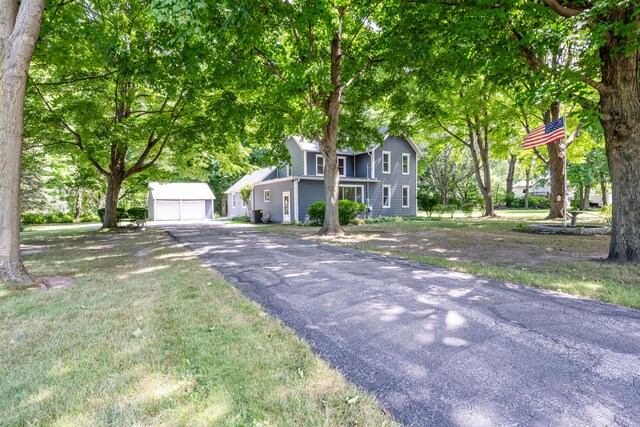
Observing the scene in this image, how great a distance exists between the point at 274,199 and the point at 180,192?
52.4 ft

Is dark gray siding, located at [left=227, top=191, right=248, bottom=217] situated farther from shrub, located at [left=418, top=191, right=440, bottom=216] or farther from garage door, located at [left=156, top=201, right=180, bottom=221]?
shrub, located at [left=418, top=191, right=440, bottom=216]

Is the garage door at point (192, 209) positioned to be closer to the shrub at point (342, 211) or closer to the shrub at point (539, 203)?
the shrub at point (342, 211)

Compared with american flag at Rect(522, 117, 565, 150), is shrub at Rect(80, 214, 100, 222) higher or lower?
lower

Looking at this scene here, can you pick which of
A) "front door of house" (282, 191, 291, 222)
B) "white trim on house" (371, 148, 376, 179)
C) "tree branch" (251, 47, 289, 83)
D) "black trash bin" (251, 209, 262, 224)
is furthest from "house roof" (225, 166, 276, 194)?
"tree branch" (251, 47, 289, 83)

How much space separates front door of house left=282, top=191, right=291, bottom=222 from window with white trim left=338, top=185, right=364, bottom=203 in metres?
3.73

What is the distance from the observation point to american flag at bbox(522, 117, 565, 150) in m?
11.7

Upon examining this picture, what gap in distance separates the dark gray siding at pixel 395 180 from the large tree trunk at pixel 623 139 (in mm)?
17663

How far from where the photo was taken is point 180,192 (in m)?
35.4

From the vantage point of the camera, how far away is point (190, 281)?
555 centimetres

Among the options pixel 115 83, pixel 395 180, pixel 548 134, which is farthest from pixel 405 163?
pixel 115 83

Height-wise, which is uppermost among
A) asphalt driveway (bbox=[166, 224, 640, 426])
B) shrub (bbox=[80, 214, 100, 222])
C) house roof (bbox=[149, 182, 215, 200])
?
house roof (bbox=[149, 182, 215, 200])

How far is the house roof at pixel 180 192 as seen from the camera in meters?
34.3

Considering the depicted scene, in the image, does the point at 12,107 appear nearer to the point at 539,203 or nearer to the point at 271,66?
the point at 271,66

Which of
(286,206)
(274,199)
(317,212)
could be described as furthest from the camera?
(274,199)
